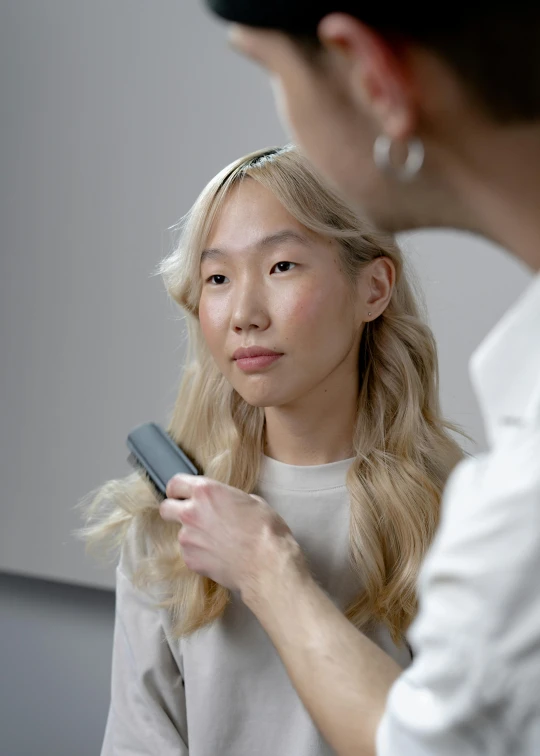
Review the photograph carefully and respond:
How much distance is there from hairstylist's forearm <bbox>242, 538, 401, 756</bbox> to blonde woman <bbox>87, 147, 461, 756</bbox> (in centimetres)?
19

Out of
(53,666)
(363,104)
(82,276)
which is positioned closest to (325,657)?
(363,104)

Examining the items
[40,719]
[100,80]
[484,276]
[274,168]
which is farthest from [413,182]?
[40,719]

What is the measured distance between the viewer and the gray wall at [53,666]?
5.95ft

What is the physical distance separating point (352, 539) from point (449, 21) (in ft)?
2.27

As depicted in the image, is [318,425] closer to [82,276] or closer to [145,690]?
[145,690]

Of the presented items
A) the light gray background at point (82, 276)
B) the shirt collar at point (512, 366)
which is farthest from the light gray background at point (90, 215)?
the shirt collar at point (512, 366)

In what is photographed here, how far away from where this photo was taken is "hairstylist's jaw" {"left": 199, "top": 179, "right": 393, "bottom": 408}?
0.96 metres

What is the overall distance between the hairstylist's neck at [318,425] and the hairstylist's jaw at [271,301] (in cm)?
2

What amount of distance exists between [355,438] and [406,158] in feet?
2.04

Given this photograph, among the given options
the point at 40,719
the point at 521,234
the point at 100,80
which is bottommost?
the point at 40,719

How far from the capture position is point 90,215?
171cm

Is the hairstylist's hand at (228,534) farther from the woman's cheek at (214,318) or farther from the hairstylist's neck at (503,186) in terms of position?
the hairstylist's neck at (503,186)

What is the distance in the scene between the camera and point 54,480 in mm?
1786

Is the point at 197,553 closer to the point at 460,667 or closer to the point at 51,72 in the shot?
the point at 460,667
